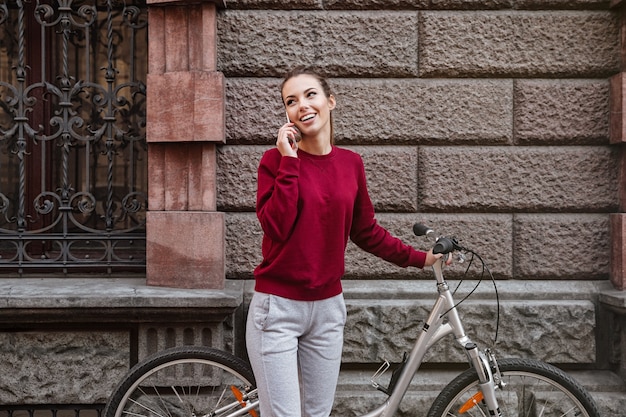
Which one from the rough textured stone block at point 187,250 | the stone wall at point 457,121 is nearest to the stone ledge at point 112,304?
the rough textured stone block at point 187,250

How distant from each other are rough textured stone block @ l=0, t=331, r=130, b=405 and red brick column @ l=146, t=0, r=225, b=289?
20.3 inches

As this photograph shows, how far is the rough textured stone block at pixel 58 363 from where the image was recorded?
4102 mm

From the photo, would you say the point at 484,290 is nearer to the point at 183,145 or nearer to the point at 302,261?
the point at 302,261

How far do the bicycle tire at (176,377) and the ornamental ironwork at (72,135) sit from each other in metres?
1.22

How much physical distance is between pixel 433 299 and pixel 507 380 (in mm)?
1148

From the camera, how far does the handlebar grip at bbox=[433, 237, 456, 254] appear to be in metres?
2.87

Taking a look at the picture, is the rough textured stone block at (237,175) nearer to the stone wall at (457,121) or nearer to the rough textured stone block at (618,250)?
the stone wall at (457,121)

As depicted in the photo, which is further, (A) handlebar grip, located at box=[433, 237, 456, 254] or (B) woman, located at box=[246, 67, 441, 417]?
(A) handlebar grip, located at box=[433, 237, 456, 254]

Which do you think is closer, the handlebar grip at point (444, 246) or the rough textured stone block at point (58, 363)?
the handlebar grip at point (444, 246)

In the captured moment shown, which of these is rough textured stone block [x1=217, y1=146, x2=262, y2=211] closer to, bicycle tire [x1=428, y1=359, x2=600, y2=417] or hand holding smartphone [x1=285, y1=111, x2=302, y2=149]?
hand holding smartphone [x1=285, y1=111, x2=302, y2=149]

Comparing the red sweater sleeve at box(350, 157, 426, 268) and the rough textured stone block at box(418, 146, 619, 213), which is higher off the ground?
the rough textured stone block at box(418, 146, 619, 213)

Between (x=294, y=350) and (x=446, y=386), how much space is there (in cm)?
86

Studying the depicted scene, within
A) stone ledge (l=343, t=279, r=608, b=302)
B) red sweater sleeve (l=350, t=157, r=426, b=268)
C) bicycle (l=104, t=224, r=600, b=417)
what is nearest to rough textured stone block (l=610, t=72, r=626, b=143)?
stone ledge (l=343, t=279, r=608, b=302)

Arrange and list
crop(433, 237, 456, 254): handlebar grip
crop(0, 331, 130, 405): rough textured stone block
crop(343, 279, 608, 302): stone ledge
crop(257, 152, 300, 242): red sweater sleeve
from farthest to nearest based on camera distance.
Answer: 1. crop(343, 279, 608, 302): stone ledge
2. crop(0, 331, 130, 405): rough textured stone block
3. crop(433, 237, 456, 254): handlebar grip
4. crop(257, 152, 300, 242): red sweater sleeve
